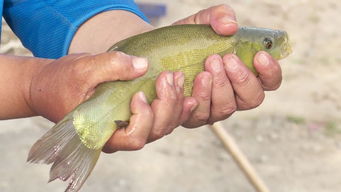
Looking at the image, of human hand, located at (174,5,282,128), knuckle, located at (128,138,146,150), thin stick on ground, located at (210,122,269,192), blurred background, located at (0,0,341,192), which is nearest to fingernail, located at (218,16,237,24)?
human hand, located at (174,5,282,128)

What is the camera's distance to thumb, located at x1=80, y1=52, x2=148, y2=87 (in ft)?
5.05

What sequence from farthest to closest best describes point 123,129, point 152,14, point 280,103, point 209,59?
1. point 152,14
2. point 280,103
3. point 209,59
4. point 123,129

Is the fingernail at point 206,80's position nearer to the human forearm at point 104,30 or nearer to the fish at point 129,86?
the fish at point 129,86

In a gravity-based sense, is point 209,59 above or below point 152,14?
above

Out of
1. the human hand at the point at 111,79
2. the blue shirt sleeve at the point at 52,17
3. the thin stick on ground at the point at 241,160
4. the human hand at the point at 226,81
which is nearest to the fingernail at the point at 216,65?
the human hand at the point at 226,81

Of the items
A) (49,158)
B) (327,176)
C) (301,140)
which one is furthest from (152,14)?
(49,158)

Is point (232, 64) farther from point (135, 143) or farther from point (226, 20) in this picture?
point (135, 143)

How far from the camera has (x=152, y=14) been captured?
577 centimetres

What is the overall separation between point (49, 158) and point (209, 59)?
1.53 ft

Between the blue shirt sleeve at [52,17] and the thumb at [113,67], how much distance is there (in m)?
0.52

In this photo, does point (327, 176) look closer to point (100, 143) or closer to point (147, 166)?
point (147, 166)

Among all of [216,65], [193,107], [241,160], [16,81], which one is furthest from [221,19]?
[241,160]

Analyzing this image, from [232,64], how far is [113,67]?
0.35 m

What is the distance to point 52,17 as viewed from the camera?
2084 millimetres
